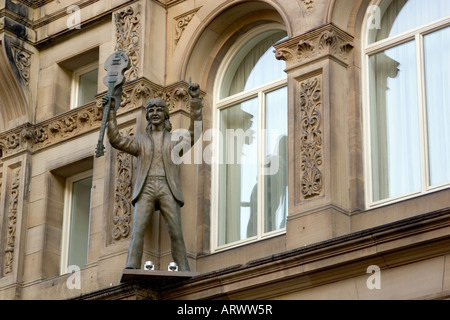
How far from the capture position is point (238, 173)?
2059cm

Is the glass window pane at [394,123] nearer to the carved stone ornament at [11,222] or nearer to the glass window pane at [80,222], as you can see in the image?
the glass window pane at [80,222]

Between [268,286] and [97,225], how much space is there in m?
3.98

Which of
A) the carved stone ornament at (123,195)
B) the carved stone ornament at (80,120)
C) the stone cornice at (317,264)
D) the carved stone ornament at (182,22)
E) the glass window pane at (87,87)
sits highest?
the carved stone ornament at (182,22)

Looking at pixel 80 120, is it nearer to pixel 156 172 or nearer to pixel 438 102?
pixel 156 172

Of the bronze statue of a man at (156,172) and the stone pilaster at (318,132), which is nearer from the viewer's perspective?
the stone pilaster at (318,132)

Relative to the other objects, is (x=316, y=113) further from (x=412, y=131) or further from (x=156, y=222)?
(x=156, y=222)

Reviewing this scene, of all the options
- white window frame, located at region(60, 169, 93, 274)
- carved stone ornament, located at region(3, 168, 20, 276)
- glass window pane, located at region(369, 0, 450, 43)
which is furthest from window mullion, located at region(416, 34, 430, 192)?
carved stone ornament, located at region(3, 168, 20, 276)

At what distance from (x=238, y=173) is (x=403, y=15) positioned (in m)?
3.60

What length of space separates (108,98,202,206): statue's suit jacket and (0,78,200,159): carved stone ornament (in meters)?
1.06

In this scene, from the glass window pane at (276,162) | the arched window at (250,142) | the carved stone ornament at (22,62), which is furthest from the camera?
the carved stone ornament at (22,62)

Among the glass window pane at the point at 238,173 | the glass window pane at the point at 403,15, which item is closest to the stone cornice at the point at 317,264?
the glass window pane at the point at 238,173

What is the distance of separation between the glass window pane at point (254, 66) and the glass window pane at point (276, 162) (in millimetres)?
416

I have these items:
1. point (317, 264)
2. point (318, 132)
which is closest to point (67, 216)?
point (318, 132)

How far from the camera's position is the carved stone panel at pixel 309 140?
61.1 feet
